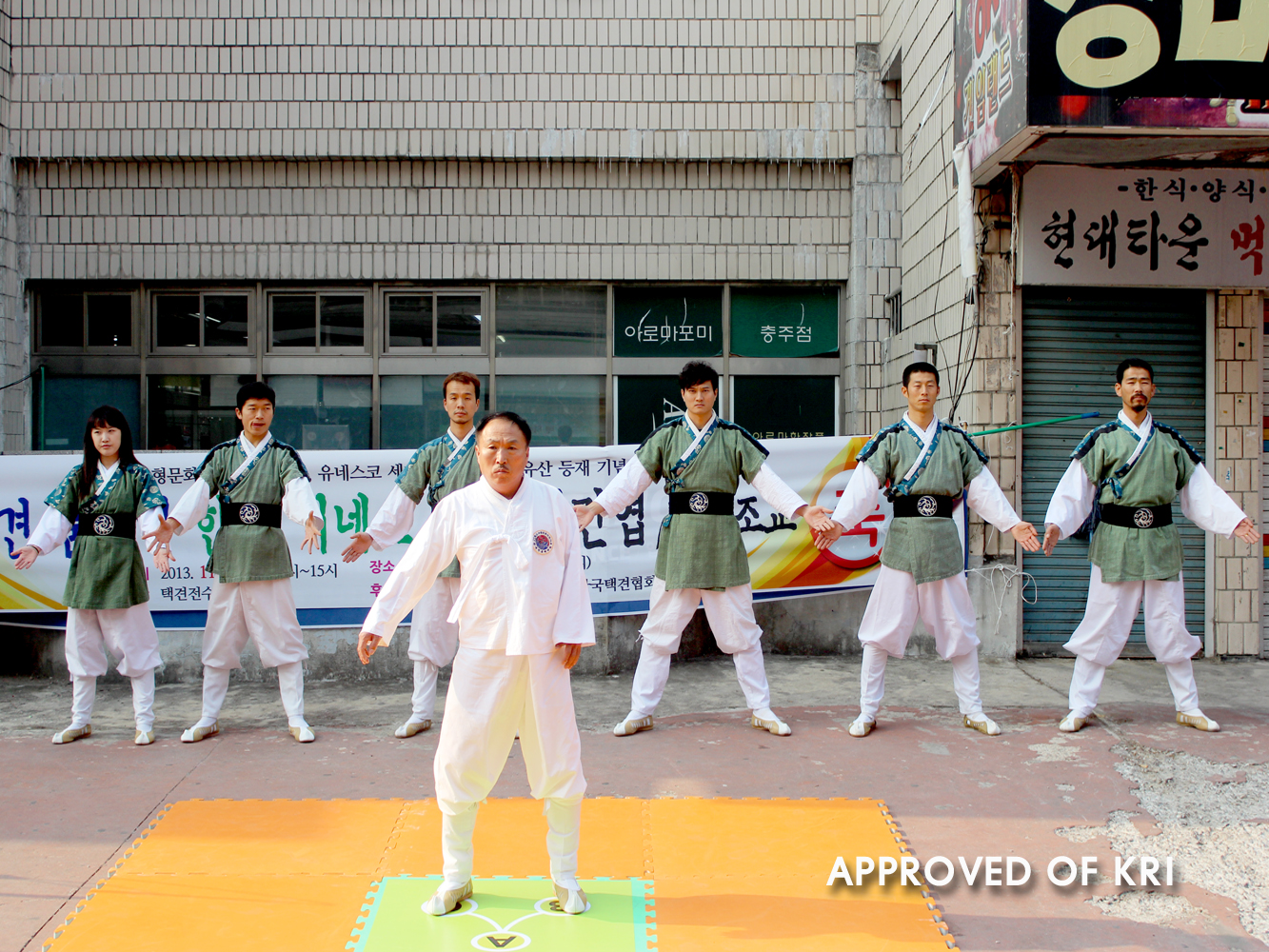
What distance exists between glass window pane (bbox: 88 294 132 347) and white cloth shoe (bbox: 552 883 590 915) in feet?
24.7

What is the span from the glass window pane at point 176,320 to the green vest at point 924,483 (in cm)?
638

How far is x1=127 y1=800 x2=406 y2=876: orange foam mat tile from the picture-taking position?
359cm

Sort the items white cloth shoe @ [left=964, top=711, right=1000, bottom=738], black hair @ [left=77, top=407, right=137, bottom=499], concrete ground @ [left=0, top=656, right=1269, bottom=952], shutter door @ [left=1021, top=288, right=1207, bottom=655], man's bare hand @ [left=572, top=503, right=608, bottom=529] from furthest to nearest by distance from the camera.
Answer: shutter door @ [left=1021, top=288, right=1207, bottom=655], black hair @ [left=77, top=407, right=137, bottom=499], white cloth shoe @ [left=964, top=711, right=1000, bottom=738], man's bare hand @ [left=572, top=503, right=608, bottom=529], concrete ground @ [left=0, top=656, right=1269, bottom=952]

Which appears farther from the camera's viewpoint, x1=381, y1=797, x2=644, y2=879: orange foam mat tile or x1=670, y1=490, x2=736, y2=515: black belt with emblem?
x1=670, y1=490, x2=736, y2=515: black belt with emblem

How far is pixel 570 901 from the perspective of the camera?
3.20 metres

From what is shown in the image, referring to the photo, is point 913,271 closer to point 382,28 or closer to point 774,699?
point 774,699

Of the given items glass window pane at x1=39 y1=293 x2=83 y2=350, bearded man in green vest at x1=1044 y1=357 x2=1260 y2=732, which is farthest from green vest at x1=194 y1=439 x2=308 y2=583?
glass window pane at x1=39 y1=293 x2=83 y2=350

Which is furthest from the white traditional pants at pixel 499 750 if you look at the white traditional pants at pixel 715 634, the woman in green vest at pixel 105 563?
the woman in green vest at pixel 105 563

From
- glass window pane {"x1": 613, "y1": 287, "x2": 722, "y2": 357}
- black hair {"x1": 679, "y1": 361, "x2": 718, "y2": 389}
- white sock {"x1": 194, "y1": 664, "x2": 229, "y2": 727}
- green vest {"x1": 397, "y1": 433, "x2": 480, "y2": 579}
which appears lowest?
white sock {"x1": 194, "y1": 664, "x2": 229, "y2": 727}

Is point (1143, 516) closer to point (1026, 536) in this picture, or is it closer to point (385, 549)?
point (1026, 536)

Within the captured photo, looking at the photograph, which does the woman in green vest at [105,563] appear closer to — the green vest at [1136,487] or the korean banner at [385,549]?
the korean banner at [385,549]

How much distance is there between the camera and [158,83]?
→ 8.52 metres

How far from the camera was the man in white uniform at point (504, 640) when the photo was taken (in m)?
3.23

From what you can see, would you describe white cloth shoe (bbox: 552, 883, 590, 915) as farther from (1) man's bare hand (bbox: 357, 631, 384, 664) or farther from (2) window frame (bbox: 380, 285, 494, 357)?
(2) window frame (bbox: 380, 285, 494, 357)
